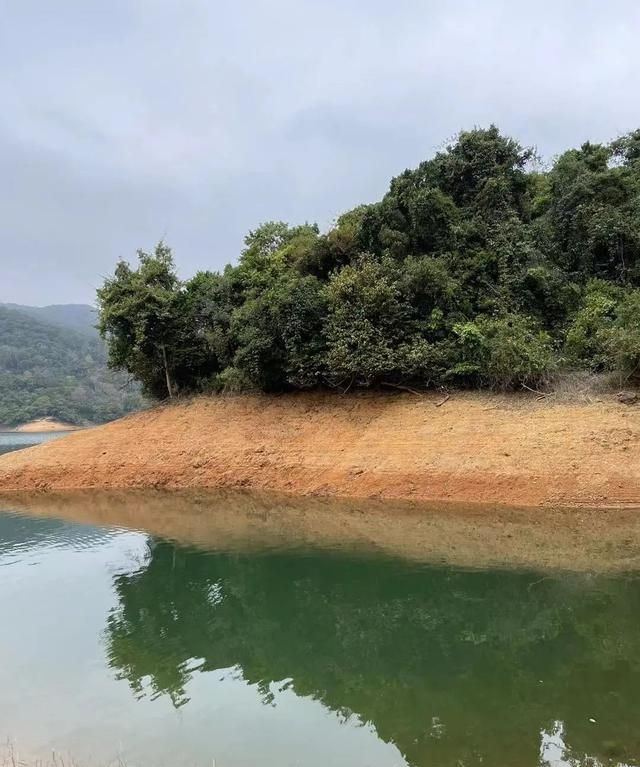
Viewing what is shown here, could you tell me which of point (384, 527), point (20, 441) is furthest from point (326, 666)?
point (20, 441)

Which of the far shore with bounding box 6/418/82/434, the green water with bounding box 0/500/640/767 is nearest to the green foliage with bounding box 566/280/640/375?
the green water with bounding box 0/500/640/767

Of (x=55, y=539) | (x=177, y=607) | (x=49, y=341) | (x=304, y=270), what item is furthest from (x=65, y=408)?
(x=177, y=607)

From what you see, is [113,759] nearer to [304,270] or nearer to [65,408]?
[304,270]

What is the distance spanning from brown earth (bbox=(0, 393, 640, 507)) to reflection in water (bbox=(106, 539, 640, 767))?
22.6 feet

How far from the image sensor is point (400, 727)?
249 inches

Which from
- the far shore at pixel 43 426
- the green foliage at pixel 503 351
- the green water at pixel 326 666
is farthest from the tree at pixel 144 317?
the far shore at pixel 43 426

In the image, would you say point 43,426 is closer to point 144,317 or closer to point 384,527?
point 144,317

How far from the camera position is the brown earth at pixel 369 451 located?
1800 cm

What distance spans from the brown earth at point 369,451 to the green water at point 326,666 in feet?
22.3

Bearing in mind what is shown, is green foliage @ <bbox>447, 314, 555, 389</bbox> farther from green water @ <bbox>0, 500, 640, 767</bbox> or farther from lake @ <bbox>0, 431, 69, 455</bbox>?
lake @ <bbox>0, 431, 69, 455</bbox>

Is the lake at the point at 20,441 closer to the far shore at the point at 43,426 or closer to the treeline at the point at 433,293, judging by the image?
the far shore at the point at 43,426

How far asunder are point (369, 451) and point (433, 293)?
24.9ft

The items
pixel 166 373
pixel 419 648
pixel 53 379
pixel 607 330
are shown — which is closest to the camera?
pixel 419 648

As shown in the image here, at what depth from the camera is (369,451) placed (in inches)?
870
